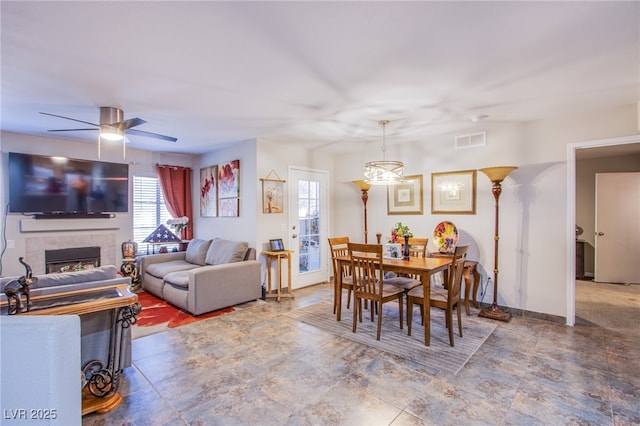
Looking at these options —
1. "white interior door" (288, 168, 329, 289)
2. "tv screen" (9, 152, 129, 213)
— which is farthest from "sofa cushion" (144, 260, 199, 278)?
"white interior door" (288, 168, 329, 289)

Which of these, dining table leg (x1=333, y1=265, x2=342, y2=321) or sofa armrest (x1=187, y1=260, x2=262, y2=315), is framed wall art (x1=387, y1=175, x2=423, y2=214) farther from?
sofa armrest (x1=187, y1=260, x2=262, y2=315)

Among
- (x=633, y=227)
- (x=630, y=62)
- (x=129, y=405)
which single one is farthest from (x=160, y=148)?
(x=633, y=227)

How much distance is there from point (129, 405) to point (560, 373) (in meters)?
3.37

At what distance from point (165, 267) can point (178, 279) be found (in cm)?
89

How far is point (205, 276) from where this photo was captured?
156 inches

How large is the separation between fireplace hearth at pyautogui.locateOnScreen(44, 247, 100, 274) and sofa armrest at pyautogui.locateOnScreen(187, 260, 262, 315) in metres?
1.91

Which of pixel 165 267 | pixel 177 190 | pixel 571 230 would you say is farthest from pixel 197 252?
pixel 571 230

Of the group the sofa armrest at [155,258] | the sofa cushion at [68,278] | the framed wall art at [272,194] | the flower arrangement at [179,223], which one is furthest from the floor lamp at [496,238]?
the flower arrangement at [179,223]

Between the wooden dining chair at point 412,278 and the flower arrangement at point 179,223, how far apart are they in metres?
3.99

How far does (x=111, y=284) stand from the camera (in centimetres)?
247

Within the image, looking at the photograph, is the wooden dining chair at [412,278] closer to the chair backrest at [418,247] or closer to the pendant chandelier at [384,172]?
the chair backrest at [418,247]

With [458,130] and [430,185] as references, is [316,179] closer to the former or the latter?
[430,185]

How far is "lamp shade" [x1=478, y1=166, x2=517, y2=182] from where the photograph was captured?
370cm

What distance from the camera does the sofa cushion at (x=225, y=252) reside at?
4629mm
